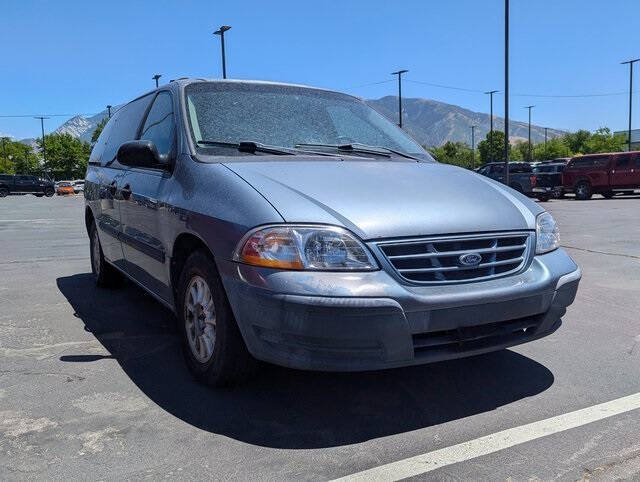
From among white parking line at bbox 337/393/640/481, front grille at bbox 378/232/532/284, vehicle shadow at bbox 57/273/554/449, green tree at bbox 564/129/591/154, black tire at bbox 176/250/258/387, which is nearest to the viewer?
white parking line at bbox 337/393/640/481

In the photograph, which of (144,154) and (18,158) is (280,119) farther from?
(18,158)

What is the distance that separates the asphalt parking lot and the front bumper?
1.26 feet

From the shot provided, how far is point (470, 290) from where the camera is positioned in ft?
9.53

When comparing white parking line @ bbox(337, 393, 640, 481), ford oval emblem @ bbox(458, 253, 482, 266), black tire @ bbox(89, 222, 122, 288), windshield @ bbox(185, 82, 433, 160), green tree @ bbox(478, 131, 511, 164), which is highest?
green tree @ bbox(478, 131, 511, 164)

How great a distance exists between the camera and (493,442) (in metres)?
2.80

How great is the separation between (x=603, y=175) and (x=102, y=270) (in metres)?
24.2

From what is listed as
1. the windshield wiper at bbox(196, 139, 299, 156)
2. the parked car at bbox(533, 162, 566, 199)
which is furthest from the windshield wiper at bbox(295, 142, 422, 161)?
the parked car at bbox(533, 162, 566, 199)

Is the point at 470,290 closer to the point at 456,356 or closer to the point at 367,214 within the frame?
the point at 456,356

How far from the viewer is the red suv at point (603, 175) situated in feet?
81.6

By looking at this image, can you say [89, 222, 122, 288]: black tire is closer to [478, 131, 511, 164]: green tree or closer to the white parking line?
the white parking line

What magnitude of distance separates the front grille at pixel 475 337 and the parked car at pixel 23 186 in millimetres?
52027

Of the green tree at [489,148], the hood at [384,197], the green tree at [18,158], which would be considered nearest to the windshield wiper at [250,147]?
the hood at [384,197]

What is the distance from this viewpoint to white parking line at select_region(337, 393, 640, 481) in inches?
99.3

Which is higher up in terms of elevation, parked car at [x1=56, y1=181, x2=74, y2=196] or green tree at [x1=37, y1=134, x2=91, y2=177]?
green tree at [x1=37, y1=134, x2=91, y2=177]
